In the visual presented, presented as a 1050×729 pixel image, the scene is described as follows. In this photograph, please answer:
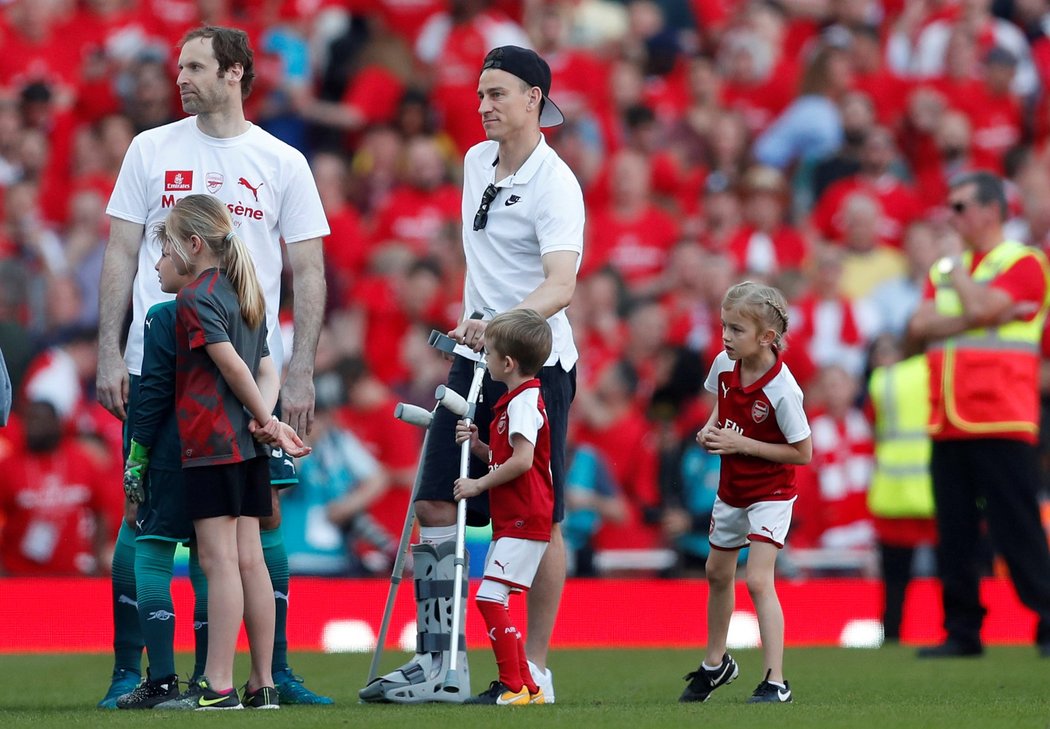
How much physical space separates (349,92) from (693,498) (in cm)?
592

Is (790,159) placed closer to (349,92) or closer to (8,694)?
(349,92)

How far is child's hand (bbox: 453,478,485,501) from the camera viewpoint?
6.38 meters

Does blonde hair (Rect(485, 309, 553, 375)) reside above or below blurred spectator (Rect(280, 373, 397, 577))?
above

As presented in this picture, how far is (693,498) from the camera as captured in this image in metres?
12.1

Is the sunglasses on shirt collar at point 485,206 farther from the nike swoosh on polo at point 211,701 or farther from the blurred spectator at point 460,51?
the blurred spectator at point 460,51

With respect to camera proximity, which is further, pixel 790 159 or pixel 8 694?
pixel 790 159

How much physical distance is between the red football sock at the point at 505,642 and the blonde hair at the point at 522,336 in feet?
2.90

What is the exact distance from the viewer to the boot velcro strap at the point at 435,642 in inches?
263

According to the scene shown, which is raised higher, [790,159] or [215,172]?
[790,159]

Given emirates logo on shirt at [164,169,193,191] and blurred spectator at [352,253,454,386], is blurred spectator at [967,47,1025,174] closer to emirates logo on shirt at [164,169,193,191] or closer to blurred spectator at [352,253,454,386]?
blurred spectator at [352,253,454,386]

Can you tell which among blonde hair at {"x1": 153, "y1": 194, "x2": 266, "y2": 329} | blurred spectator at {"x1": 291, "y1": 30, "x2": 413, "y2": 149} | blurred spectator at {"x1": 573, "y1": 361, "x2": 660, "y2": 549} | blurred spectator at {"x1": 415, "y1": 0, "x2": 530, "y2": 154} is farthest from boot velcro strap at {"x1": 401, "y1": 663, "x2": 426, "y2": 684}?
blurred spectator at {"x1": 291, "y1": 30, "x2": 413, "y2": 149}

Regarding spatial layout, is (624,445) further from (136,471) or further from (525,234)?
(136,471)

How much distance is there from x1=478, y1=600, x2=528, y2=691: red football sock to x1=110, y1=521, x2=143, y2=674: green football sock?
1441mm

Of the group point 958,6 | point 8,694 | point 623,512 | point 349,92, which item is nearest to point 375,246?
point 349,92
